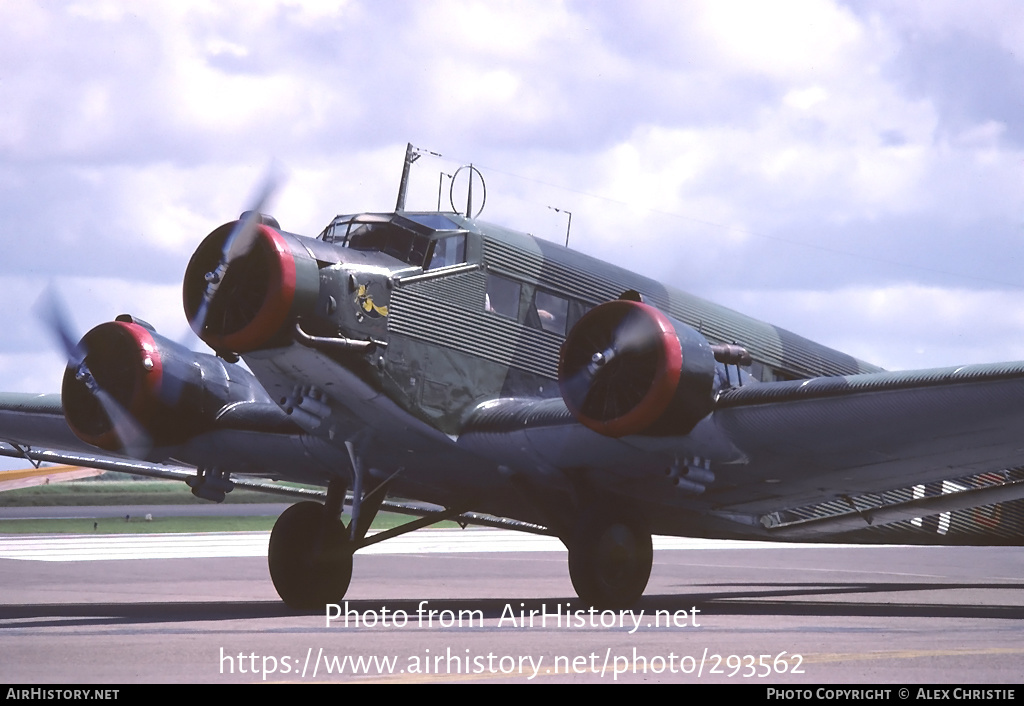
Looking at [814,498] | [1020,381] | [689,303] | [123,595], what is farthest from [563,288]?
[123,595]

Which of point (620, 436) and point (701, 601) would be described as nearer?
point (620, 436)

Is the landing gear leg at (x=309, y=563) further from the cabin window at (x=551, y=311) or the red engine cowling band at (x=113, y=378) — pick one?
the cabin window at (x=551, y=311)

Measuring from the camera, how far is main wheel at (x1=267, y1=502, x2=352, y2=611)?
16641 mm

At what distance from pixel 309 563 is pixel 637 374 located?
5099 mm

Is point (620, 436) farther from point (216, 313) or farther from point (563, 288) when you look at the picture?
point (216, 313)

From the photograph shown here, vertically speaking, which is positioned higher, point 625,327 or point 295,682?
point 625,327

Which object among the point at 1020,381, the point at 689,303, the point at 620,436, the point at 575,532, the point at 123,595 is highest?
the point at 689,303

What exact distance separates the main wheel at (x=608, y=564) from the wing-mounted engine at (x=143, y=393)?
423 cm

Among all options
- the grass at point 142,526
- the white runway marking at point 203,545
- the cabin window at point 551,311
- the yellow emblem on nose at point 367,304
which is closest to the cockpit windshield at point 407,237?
the yellow emblem on nose at point 367,304

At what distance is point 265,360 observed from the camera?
14633mm

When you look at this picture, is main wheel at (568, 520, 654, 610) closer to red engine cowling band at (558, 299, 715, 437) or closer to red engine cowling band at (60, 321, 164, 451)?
red engine cowling band at (558, 299, 715, 437)

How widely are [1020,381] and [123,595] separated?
12.7 m

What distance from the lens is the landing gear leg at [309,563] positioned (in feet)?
54.6

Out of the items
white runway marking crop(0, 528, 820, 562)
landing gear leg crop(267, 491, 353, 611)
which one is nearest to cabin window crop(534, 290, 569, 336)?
landing gear leg crop(267, 491, 353, 611)
